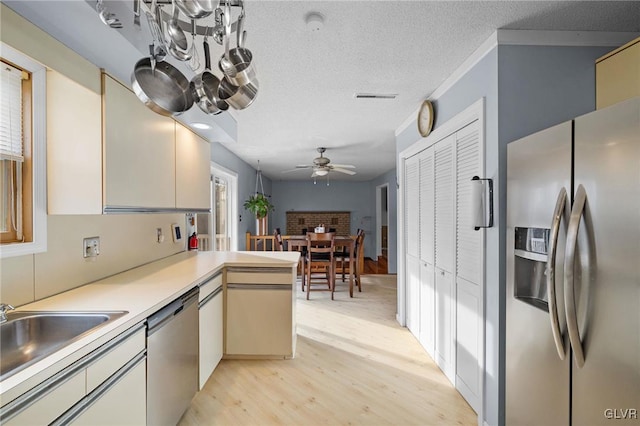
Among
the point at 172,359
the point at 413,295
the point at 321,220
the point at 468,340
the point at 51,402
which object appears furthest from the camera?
the point at 321,220

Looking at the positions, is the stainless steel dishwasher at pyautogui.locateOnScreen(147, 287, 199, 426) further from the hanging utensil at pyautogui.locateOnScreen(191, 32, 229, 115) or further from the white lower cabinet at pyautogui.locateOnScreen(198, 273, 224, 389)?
the hanging utensil at pyautogui.locateOnScreen(191, 32, 229, 115)

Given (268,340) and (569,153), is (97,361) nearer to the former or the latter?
(268,340)

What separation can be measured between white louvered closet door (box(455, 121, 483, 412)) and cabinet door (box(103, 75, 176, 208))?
6.71 feet

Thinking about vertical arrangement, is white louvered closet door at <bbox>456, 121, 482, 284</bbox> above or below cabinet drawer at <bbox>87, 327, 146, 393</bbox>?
above

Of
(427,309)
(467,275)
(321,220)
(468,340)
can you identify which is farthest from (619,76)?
(321,220)

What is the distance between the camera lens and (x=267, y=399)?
2.26m

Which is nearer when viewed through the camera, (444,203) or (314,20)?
(314,20)

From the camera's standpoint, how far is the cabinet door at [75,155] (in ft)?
5.17

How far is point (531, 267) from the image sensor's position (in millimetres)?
1587

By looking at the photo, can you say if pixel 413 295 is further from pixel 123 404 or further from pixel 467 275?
pixel 123 404

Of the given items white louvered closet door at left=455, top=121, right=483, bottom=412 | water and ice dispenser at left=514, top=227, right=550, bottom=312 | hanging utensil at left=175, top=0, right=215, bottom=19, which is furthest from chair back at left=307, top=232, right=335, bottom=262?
hanging utensil at left=175, top=0, right=215, bottom=19

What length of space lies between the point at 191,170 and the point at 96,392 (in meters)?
1.90

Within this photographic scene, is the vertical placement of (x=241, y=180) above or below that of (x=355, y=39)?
below

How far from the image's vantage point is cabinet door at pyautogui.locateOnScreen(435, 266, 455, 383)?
2.43 m
